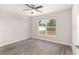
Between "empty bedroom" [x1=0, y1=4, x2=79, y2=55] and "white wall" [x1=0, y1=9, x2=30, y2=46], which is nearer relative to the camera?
"empty bedroom" [x1=0, y1=4, x2=79, y2=55]

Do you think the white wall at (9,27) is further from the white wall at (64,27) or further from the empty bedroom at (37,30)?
the white wall at (64,27)

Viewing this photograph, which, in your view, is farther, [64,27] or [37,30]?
[37,30]

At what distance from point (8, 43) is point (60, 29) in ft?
4.96

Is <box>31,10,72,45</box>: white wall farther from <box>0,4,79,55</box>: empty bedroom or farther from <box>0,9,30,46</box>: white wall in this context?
<box>0,9,30,46</box>: white wall

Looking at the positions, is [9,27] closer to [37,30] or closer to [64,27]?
[37,30]

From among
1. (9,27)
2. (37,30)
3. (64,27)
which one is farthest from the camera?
(9,27)

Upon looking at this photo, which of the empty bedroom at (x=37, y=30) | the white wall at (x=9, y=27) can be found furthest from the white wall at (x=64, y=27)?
the white wall at (x=9, y=27)

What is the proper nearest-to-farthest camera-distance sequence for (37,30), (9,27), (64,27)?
(64,27), (37,30), (9,27)

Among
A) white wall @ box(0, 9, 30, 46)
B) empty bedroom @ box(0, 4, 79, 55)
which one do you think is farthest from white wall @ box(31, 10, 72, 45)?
white wall @ box(0, 9, 30, 46)

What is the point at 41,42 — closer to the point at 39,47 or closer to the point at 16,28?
the point at 39,47

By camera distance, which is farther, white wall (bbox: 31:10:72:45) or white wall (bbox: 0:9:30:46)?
white wall (bbox: 0:9:30:46)

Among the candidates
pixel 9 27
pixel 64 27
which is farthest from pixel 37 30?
pixel 9 27

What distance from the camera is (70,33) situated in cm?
142
